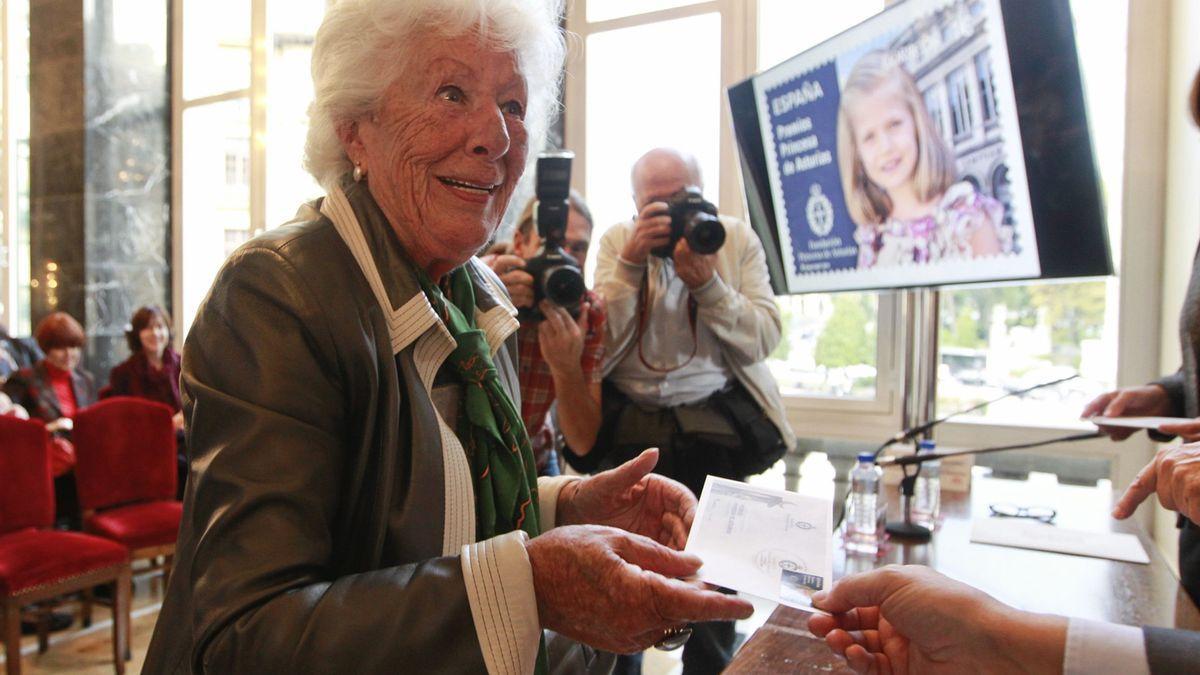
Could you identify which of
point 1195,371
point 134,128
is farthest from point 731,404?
point 134,128

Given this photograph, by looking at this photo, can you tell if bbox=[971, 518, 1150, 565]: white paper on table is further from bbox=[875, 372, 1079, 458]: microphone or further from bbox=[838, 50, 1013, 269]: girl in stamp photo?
bbox=[838, 50, 1013, 269]: girl in stamp photo

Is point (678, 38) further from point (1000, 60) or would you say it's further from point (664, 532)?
point (664, 532)

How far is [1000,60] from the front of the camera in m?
1.84

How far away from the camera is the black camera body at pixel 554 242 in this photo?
1.75 m

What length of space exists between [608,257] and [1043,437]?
1.70 m

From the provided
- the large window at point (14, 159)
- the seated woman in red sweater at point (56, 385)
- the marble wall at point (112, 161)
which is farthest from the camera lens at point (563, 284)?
the large window at point (14, 159)

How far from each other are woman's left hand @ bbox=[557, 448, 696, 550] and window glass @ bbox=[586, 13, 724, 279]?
90.7 inches

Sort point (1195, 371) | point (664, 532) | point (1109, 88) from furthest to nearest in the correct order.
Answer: point (1109, 88), point (1195, 371), point (664, 532)

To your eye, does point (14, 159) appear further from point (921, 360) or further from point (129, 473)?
point (921, 360)

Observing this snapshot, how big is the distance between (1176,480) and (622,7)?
3337mm

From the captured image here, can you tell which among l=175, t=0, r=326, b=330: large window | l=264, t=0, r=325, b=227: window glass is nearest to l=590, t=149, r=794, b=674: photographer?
l=175, t=0, r=326, b=330: large window

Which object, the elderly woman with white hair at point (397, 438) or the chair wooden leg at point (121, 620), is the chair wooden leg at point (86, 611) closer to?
the chair wooden leg at point (121, 620)

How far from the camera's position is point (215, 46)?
5.51 m

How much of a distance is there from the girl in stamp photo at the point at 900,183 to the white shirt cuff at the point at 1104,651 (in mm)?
1416
